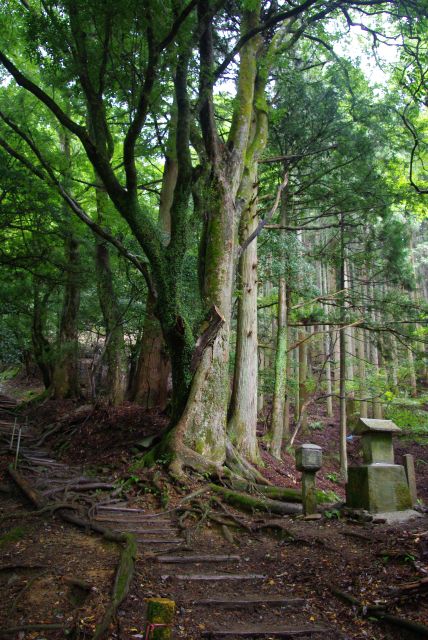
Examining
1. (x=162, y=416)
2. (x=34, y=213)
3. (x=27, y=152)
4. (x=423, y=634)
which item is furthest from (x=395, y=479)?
(x=27, y=152)

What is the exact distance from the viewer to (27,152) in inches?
461

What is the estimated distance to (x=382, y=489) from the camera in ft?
18.0

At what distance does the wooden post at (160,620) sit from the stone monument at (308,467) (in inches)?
144

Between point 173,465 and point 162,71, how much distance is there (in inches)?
236

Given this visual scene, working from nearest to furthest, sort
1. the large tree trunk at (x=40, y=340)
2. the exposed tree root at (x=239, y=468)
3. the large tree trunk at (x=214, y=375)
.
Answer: the large tree trunk at (x=214, y=375) < the exposed tree root at (x=239, y=468) < the large tree trunk at (x=40, y=340)

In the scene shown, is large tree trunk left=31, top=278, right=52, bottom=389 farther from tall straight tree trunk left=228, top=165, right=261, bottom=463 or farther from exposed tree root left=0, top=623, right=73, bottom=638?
exposed tree root left=0, top=623, right=73, bottom=638

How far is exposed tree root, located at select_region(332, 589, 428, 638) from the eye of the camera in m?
2.73

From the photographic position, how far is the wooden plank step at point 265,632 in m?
3.02

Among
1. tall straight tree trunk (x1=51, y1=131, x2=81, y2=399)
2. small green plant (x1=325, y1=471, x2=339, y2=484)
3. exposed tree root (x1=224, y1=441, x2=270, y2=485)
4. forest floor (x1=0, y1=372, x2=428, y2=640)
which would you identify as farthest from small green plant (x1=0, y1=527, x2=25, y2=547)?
small green plant (x1=325, y1=471, x2=339, y2=484)

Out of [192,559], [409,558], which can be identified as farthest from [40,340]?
[409,558]

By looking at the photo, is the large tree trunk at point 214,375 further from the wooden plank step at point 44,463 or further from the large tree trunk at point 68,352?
the large tree trunk at point 68,352

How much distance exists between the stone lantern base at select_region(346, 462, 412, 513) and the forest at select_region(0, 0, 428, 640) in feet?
0.92

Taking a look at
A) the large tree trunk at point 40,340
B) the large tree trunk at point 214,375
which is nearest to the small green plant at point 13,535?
the large tree trunk at point 214,375

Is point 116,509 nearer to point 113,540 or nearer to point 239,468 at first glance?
point 113,540
